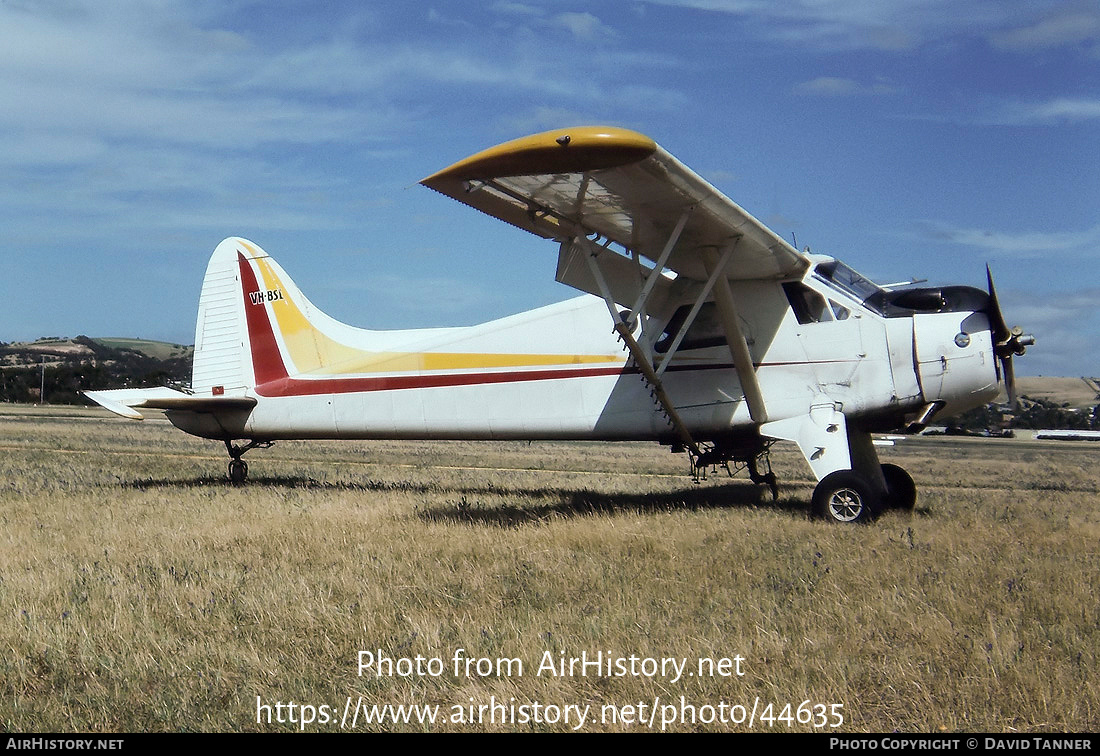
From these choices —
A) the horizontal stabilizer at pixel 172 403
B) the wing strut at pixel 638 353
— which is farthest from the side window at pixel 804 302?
the horizontal stabilizer at pixel 172 403

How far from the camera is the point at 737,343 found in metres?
9.40

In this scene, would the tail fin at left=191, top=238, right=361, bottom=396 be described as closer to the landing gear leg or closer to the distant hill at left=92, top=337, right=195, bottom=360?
the landing gear leg

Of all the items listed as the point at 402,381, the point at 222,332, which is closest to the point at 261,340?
the point at 222,332

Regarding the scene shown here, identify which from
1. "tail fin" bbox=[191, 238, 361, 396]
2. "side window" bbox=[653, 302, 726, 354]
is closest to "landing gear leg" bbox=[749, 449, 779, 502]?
"side window" bbox=[653, 302, 726, 354]

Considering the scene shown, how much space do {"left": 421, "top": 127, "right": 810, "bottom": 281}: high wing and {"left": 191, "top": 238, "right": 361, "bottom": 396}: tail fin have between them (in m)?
4.44

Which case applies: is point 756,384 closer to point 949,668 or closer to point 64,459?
point 949,668

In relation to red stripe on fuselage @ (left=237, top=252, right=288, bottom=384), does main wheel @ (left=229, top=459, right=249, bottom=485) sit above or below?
below

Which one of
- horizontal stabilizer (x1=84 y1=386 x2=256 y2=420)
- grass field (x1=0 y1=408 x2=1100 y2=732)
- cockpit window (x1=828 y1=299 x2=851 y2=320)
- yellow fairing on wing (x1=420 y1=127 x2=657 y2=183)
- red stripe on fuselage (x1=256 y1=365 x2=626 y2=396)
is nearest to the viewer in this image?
grass field (x1=0 y1=408 x2=1100 y2=732)

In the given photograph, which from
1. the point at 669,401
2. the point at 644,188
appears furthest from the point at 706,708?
the point at 669,401

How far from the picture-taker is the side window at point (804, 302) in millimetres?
9781

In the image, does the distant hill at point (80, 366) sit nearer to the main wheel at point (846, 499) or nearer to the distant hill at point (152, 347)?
the distant hill at point (152, 347)

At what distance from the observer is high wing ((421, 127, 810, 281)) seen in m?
6.98

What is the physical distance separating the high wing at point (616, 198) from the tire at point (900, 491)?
284cm

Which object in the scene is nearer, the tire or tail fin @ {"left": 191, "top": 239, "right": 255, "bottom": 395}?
the tire
